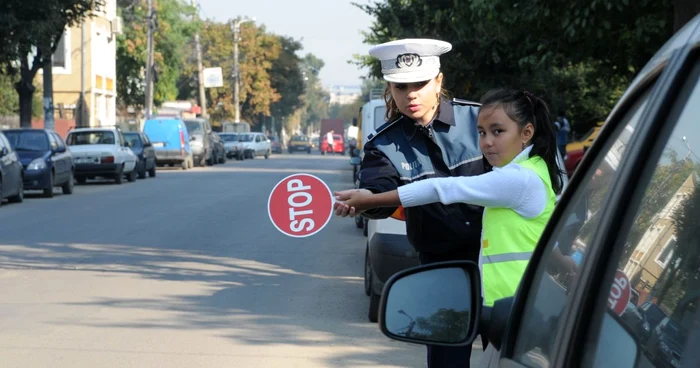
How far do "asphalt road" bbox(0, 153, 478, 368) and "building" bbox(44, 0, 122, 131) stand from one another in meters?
37.1

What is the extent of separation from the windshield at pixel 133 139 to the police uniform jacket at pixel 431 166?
2992cm

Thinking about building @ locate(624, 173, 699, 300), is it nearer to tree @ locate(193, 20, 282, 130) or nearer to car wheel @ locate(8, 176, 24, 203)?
car wheel @ locate(8, 176, 24, 203)

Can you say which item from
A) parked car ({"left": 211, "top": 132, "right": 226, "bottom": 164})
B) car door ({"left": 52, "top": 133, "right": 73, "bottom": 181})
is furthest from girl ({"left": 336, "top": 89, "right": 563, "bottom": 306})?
parked car ({"left": 211, "top": 132, "right": 226, "bottom": 164})

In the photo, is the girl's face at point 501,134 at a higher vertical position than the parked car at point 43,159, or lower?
higher

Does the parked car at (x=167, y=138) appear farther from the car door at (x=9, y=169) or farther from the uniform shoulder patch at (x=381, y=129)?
the uniform shoulder patch at (x=381, y=129)

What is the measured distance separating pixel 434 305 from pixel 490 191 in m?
A: 0.95

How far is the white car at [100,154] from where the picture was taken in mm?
29672

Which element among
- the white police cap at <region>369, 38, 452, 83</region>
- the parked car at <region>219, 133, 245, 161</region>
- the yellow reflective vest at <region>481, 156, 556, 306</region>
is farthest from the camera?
the parked car at <region>219, 133, 245, 161</region>

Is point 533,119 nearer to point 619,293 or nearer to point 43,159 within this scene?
point 619,293

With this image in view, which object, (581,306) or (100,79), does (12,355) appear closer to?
(581,306)

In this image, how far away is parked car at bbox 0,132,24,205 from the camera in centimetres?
2066

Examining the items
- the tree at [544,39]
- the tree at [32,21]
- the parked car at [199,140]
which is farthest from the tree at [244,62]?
the tree at [32,21]

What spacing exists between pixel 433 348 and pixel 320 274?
773 centimetres

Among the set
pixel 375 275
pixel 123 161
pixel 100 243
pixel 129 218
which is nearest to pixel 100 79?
pixel 123 161
